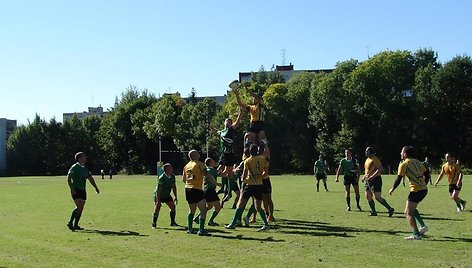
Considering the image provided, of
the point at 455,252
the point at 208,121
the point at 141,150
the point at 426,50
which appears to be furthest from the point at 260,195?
the point at 141,150

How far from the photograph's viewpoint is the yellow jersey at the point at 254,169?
15.6 meters

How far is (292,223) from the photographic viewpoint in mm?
17828

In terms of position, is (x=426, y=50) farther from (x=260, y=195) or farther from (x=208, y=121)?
(x=260, y=195)

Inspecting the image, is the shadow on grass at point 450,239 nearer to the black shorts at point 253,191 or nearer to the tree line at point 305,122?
the black shorts at point 253,191

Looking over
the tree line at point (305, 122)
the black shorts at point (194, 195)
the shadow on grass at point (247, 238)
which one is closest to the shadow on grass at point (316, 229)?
the shadow on grass at point (247, 238)

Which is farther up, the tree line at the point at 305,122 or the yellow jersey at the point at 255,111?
the tree line at the point at 305,122

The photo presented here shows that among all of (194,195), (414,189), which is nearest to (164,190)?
(194,195)

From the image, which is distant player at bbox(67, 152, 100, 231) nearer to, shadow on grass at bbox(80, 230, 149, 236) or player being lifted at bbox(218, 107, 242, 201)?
shadow on grass at bbox(80, 230, 149, 236)

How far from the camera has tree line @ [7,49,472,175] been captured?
218 feet

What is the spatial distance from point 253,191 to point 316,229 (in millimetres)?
2165

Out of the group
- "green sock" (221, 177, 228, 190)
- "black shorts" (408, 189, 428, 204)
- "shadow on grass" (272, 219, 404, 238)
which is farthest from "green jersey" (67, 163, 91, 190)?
"black shorts" (408, 189, 428, 204)

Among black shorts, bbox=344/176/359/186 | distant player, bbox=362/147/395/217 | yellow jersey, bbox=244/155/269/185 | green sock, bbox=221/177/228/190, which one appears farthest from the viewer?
black shorts, bbox=344/176/359/186

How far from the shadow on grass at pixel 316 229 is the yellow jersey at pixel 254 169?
5.28 ft

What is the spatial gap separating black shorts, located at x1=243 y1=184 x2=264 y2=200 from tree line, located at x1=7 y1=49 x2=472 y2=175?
5304 centimetres
